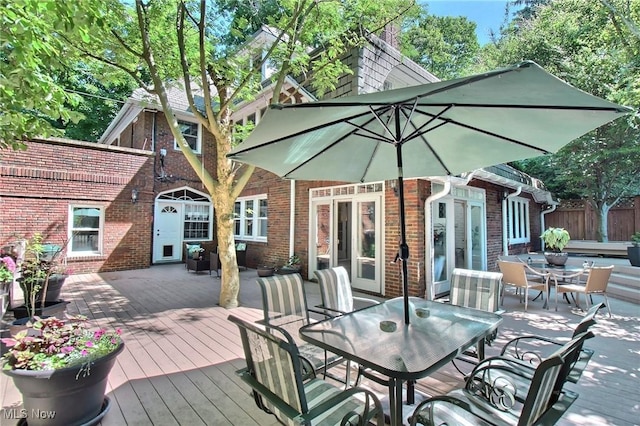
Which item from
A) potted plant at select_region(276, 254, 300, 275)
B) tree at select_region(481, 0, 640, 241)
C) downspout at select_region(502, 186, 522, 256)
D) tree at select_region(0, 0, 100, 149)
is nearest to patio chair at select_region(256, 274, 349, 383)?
tree at select_region(0, 0, 100, 149)

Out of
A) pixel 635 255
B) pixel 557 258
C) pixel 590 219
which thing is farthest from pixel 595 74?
pixel 557 258

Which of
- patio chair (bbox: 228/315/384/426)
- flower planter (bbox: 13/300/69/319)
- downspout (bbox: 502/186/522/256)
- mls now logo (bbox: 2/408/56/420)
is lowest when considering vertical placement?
mls now logo (bbox: 2/408/56/420)

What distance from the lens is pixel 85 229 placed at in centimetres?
922

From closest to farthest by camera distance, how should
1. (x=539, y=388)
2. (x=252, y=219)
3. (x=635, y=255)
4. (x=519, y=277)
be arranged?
(x=539, y=388) < (x=519, y=277) < (x=635, y=255) < (x=252, y=219)

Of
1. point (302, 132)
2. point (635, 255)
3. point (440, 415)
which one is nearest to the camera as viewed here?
point (440, 415)

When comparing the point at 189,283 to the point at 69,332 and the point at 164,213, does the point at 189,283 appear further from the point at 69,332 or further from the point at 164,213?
the point at 69,332

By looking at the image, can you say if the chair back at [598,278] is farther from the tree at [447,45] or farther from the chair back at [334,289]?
the tree at [447,45]

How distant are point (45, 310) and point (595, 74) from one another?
17264 millimetres

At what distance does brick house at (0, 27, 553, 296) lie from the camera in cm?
668

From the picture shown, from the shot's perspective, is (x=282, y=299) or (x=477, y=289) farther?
(x=477, y=289)

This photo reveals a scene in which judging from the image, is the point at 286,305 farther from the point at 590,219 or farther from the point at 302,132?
the point at 590,219

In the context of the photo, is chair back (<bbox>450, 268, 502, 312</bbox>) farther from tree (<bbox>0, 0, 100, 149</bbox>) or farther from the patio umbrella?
tree (<bbox>0, 0, 100, 149</bbox>)

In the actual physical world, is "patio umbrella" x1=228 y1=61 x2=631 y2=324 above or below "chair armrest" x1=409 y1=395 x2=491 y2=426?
above

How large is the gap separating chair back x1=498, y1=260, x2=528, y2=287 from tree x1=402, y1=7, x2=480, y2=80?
17.9m
